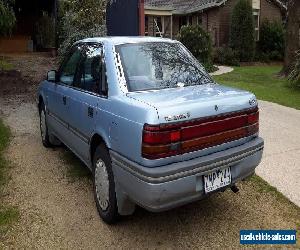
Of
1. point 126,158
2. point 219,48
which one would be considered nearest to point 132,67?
point 126,158

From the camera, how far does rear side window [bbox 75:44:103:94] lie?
13.9ft

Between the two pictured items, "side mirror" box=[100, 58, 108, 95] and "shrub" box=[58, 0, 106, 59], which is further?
"shrub" box=[58, 0, 106, 59]

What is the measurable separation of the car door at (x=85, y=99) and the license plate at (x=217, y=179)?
52.5 inches

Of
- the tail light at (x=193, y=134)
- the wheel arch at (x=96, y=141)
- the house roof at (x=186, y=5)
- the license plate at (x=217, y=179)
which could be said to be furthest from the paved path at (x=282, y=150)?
the house roof at (x=186, y=5)

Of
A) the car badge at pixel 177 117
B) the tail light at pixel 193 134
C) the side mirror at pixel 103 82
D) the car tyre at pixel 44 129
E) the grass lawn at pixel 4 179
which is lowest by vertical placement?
the grass lawn at pixel 4 179

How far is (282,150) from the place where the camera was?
6148 mm

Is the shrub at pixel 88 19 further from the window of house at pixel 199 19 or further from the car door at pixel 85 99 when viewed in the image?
the window of house at pixel 199 19

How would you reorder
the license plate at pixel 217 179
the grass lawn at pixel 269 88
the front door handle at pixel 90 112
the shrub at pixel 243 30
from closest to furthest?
the license plate at pixel 217 179 < the front door handle at pixel 90 112 < the grass lawn at pixel 269 88 < the shrub at pixel 243 30

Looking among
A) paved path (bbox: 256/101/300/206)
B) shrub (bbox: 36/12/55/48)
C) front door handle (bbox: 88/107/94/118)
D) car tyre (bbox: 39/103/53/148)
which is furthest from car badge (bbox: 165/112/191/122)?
shrub (bbox: 36/12/55/48)

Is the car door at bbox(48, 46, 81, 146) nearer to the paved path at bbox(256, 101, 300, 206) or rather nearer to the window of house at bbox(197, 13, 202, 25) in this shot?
the paved path at bbox(256, 101, 300, 206)

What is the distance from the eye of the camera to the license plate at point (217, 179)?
11.6ft

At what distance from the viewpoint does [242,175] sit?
3914 mm

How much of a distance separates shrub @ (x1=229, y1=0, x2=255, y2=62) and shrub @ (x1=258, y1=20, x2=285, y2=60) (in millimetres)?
1980

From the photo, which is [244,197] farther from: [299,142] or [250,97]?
[299,142]
